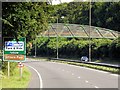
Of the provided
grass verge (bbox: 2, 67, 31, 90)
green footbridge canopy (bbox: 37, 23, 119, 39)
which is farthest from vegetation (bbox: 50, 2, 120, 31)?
grass verge (bbox: 2, 67, 31, 90)

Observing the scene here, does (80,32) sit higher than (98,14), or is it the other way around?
(98,14)

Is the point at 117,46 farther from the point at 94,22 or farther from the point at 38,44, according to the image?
the point at 94,22

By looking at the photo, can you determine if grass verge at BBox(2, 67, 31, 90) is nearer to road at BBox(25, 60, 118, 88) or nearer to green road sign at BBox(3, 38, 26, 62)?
road at BBox(25, 60, 118, 88)

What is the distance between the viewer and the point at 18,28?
1006 inches

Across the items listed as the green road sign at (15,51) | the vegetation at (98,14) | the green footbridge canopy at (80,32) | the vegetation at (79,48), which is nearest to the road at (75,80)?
the green road sign at (15,51)

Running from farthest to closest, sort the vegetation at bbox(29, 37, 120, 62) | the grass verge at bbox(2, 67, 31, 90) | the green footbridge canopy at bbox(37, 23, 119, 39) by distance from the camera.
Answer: the green footbridge canopy at bbox(37, 23, 119, 39), the vegetation at bbox(29, 37, 120, 62), the grass verge at bbox(2, 67, 31, 90)

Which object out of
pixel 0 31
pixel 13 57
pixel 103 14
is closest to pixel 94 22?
→ pixel 103 14

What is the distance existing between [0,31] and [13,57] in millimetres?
8263

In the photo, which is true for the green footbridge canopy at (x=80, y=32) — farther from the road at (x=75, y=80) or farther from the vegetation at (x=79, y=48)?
the road at (x=75, y=80)

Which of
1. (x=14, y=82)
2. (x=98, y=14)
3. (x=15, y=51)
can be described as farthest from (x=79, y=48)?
(x=14, y=82)

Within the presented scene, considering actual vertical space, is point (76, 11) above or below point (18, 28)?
above

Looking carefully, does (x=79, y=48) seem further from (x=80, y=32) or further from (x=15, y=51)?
(x=15, y=51)

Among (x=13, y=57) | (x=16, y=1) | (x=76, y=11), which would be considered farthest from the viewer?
(x=76, y=11)

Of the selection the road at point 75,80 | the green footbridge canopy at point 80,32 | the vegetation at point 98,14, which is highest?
the vegetation at point 98,14
